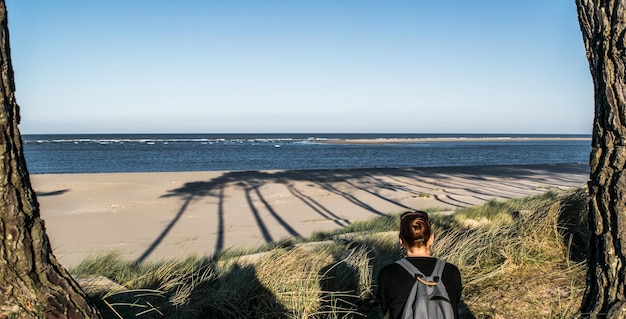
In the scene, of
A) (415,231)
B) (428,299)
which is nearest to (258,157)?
(415,231)

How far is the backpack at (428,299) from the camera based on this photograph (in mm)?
2557

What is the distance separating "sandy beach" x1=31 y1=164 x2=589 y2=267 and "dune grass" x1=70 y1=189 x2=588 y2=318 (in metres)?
3.02

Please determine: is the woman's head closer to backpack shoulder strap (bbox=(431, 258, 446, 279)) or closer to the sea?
backpack shoulder strap (bbox=(431, 258, 446, 279))

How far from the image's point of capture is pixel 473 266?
4742 millimetres

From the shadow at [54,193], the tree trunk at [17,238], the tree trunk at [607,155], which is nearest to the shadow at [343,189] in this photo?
the shadow at [54,193]

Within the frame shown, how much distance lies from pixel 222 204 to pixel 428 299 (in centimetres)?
1190

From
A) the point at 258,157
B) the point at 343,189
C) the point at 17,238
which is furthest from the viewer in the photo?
the point at 258,157

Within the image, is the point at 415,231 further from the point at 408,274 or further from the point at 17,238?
the point at 17,238

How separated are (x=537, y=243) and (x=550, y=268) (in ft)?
1.20

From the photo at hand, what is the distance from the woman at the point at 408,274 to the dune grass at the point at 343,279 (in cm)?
123

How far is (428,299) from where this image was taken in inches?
101

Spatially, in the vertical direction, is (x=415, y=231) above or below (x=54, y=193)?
above

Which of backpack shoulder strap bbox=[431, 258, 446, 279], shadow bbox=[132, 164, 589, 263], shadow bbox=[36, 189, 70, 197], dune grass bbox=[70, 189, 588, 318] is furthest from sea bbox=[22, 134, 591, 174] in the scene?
backpack shoulder strap bbox=[431, 258, 446, 279]

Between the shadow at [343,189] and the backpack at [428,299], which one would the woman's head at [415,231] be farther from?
the shadow at [343,189]
